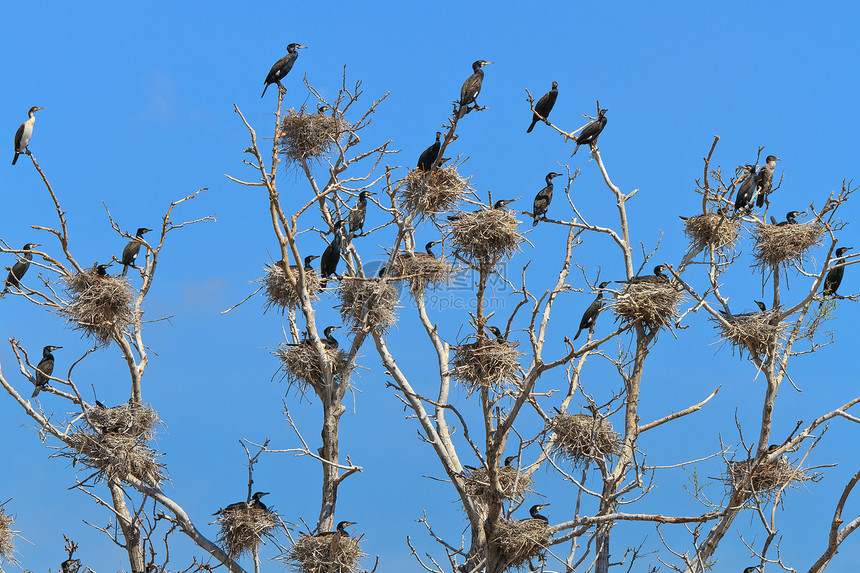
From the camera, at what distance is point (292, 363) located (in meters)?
10.4

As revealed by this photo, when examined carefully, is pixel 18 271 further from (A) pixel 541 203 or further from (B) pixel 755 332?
(B) pixel 755 332

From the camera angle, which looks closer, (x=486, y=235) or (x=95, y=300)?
(x=486, y=235)

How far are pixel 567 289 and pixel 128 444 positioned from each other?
17.0 feet

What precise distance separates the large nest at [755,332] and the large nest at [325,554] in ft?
16.8

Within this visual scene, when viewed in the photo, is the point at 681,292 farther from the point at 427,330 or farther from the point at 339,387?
the point at 339,387

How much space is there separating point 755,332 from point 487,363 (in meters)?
3.75

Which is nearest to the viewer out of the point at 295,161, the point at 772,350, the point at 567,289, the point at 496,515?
the point at 496,515

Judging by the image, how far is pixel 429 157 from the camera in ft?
33.0

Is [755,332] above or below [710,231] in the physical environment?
below

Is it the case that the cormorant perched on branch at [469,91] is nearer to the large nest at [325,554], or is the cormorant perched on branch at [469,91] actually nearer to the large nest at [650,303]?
the large nest at [650,303]

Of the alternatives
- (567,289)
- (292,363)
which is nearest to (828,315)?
(567,289)

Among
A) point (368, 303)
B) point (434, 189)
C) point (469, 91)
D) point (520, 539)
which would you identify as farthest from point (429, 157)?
point (520, 539)

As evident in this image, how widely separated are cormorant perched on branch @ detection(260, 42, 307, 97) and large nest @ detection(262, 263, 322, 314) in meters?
2.76

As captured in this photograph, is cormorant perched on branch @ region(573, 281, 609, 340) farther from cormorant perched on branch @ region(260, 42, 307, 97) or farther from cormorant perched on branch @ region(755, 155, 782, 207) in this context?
cormorant perched on branch @ region(260, 42, 307, 97)
